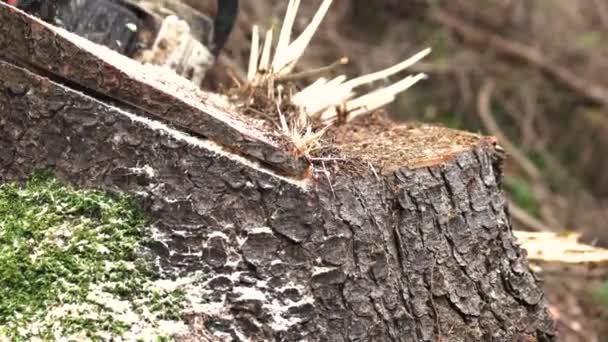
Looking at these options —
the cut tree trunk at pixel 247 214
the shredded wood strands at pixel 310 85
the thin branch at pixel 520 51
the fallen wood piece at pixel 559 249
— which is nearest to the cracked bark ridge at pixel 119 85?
the cut tree trunk at pixel 247 214

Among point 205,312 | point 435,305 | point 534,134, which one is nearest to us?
point 205,312

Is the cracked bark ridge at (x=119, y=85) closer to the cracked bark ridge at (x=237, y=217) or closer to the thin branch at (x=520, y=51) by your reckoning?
the cracked bark ridge at (x=237, y=217)

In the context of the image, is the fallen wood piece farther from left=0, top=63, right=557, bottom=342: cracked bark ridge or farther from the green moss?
the green moss

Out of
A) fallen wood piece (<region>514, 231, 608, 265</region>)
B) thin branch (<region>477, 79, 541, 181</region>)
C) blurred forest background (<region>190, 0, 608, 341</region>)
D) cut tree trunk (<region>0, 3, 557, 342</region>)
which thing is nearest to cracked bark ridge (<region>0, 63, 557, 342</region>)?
cut tree trunk (<region>0, 3, 557, 342</region>)

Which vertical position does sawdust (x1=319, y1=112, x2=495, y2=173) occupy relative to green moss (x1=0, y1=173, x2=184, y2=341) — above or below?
above

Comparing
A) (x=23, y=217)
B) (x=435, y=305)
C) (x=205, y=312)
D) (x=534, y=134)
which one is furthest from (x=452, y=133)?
(x=534, y=134)

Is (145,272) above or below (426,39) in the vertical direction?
below

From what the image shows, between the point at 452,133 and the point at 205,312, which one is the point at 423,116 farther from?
the point at 205,312

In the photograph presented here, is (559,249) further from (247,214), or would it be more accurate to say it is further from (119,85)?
(119,85)
